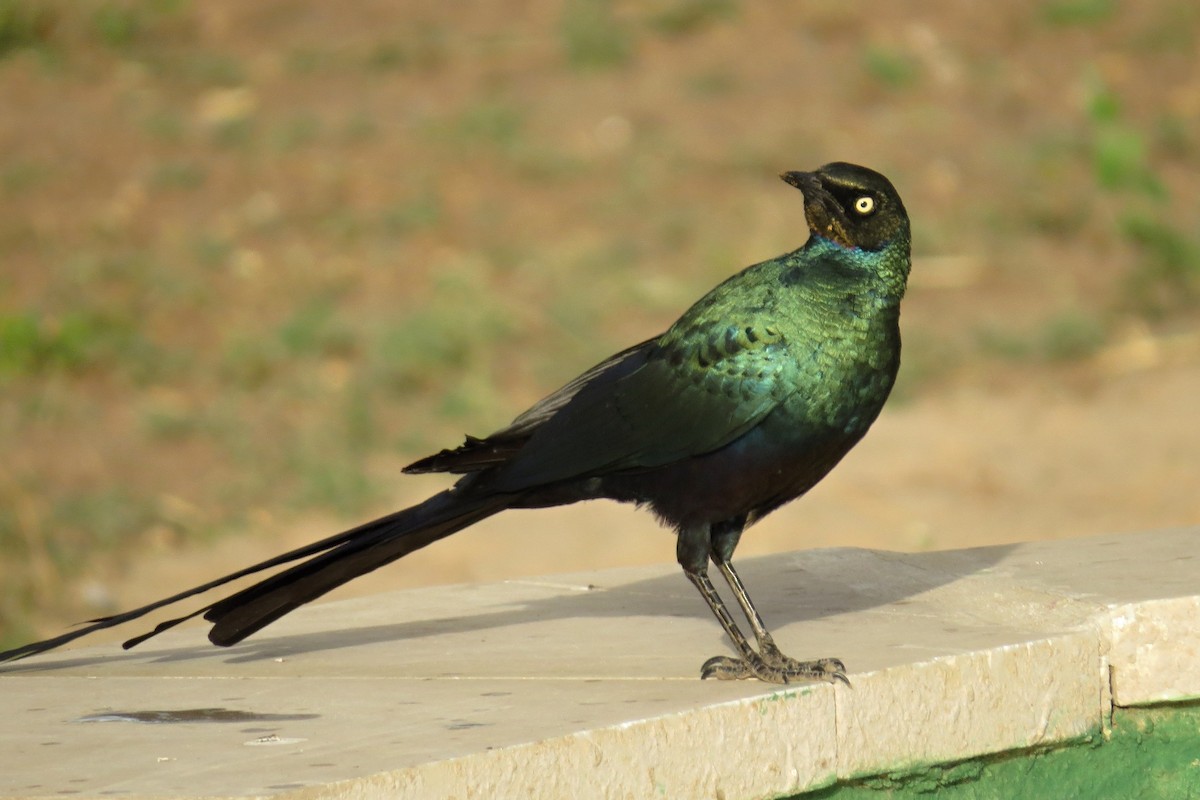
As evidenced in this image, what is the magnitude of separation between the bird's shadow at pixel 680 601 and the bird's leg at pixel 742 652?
0.25 metres

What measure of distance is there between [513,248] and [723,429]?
24.8 ft

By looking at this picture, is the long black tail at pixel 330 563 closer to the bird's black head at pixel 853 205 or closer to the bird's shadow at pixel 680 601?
the bird's shadow at pixel 680 601

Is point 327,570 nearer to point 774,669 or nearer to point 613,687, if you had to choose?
point 613,687

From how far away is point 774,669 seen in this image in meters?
3.30

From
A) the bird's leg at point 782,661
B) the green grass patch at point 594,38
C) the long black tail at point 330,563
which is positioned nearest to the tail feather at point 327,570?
the long black tail at point 330,563

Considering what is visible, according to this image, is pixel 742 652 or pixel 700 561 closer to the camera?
pixel 742 652

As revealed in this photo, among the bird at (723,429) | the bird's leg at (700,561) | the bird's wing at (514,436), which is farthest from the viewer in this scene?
the bird's wing at (514,436)

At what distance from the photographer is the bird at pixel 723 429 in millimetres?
3379

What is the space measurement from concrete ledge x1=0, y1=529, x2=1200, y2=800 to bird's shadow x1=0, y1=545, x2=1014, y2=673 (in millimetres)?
11

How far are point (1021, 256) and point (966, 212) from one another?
56 cm

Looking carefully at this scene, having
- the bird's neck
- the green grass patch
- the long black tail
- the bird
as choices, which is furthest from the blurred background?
the bird's neck

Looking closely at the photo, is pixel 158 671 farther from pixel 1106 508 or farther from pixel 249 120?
pixel 249 120

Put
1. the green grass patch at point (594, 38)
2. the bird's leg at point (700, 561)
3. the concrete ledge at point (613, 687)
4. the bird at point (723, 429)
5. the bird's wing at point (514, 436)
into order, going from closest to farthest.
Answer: the concrete ledge at point (613, 687), the bird at point (723, 429), the bird's leg at point (700, 561), the bird's wing at point (514, 436), the green grass patch at point (594, 38)

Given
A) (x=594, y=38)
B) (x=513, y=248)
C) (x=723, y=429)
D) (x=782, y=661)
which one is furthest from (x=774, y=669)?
(x=594, y=38)
